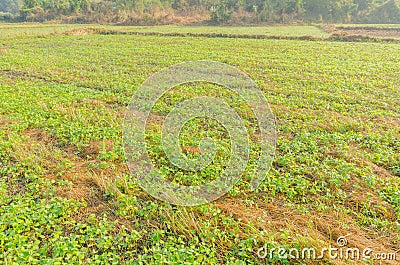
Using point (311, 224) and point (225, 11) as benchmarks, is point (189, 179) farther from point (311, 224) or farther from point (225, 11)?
point (225, 11)

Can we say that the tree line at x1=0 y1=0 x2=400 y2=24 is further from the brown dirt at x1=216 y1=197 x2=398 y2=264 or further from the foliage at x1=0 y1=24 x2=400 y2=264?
the brown dirt at x1=216 y1=197 x2=398 y2=264

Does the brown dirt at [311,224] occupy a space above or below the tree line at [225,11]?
below

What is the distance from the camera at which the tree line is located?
41.4m

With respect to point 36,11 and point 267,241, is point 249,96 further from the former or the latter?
point 36,11

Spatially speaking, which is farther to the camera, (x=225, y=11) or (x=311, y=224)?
(x=225, y=11)

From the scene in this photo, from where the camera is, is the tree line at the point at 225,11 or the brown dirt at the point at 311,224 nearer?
the brown dirt at the point at 311,224

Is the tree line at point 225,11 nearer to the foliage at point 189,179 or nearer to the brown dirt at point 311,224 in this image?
the foliage at point 189,179

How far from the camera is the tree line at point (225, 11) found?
41.4 metres

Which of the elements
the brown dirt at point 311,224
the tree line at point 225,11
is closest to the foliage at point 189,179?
the brown dirt at point 311,224

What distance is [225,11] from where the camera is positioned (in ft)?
134

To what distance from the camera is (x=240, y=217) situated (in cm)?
393

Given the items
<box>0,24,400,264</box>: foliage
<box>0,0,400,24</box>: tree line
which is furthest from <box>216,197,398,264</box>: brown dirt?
<box>0,0,400,24</box>: tree line

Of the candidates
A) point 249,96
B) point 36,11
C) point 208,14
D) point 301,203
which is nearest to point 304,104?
point 249,96

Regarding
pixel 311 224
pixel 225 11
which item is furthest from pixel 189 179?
pixel 225 11
